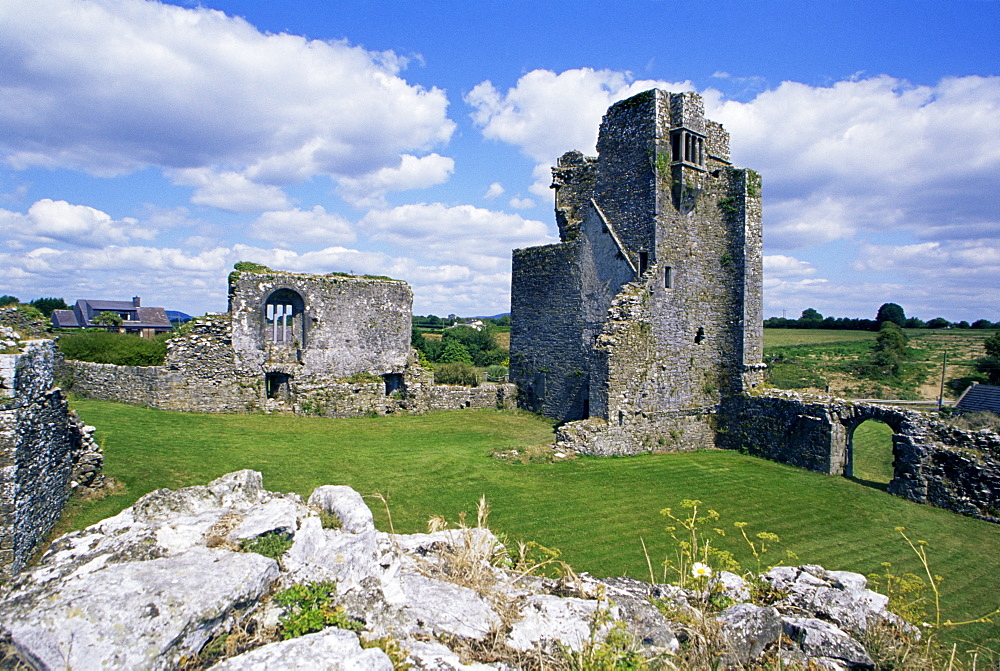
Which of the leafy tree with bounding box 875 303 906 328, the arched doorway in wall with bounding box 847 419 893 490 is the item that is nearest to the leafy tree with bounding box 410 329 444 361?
the arched doorway in wall with bounding box 847 419 893 490

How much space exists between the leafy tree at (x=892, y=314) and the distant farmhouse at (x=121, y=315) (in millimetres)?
87523

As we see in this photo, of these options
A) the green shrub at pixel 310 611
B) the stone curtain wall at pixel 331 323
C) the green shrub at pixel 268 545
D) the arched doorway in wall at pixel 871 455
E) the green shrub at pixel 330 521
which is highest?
the stone curtain wall at pixel 331 323

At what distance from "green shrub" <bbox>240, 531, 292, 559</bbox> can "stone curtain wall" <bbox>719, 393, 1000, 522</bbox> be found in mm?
14037

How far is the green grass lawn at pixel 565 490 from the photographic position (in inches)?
349

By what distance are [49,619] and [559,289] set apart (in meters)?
17.3

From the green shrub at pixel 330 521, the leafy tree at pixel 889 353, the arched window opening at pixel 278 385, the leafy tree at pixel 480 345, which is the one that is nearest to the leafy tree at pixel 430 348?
the leafy tree at pixel 480 345

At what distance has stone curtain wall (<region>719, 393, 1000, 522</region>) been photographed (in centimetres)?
1204

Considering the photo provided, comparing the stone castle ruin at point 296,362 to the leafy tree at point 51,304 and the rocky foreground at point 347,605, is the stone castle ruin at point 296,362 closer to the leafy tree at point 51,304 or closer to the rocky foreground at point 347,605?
the rocky foreground at point 347,605

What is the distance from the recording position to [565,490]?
1141 cm

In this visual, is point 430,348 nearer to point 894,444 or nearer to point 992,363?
point 992,363

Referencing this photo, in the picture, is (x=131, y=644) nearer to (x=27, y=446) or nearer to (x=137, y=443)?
(x=27, y=446)

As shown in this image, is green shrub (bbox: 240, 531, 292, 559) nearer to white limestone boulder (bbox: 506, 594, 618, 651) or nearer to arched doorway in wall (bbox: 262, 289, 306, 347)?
white limestone boulder (bbox: 506, 594, 618, 651)

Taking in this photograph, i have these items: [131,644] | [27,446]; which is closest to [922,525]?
[131,644]

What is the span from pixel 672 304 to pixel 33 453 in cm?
1532
